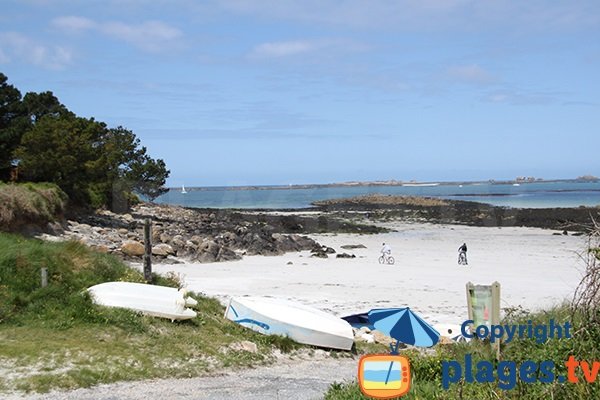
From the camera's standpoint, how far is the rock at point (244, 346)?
12.2 metres

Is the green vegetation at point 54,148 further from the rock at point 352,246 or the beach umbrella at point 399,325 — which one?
the beach umbrella at point 399,325

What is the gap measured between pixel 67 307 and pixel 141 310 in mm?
1279

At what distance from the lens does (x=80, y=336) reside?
1127 cm

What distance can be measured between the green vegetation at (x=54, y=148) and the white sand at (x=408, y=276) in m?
13.4

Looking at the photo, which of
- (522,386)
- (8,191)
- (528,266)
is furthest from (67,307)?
(528,266)

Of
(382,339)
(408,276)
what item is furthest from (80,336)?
(408,276)

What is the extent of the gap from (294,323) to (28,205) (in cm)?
1918

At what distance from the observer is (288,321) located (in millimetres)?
13414

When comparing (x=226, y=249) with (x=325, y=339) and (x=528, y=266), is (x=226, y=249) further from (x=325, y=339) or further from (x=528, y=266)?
(x=325, y=339)

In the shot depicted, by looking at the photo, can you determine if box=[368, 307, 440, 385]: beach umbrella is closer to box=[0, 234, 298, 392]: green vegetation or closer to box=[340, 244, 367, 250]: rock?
box=[0, 234, 298, 392]: green vegetation

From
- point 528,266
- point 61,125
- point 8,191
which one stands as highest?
point 61,125

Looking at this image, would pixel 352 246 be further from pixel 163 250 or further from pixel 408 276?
pixel 163 250

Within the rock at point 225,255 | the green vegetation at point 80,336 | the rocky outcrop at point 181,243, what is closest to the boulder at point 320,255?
the rocky outcrop at point 181,243

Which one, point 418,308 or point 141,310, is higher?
point 141,310
